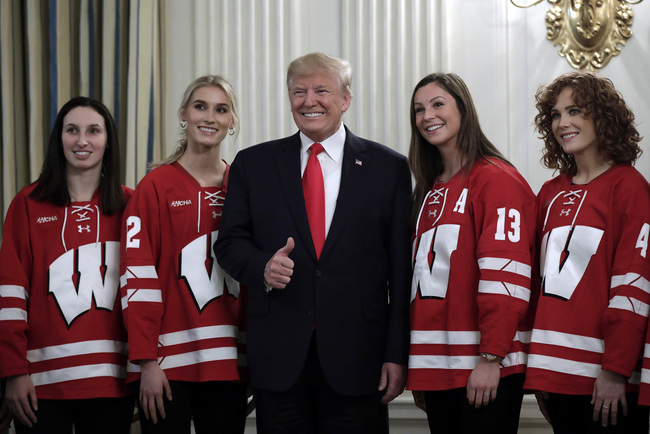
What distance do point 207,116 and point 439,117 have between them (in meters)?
0.81

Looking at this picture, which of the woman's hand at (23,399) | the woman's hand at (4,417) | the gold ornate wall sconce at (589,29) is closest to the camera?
the woman's hand at (23,399)

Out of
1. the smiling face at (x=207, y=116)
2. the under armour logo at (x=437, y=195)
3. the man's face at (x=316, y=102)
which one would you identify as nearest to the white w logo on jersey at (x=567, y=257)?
the under armour logo at (x=437, y=195)

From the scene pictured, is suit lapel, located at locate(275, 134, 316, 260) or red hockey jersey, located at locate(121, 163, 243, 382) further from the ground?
suit lapel, located at locate(275, 134, 316, 260)

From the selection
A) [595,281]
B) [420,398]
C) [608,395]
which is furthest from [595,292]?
[420,398]

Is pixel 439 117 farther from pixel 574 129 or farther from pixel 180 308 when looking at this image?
pixel 180 308

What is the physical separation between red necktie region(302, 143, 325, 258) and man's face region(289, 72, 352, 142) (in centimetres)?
7

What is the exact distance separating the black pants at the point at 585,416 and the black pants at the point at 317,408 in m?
0.53

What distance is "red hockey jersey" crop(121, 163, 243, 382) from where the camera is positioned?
2.19 m

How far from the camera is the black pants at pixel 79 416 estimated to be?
7.19 ft

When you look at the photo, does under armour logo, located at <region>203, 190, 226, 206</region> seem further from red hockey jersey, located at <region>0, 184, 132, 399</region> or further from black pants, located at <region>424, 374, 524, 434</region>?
black pants, located at <region>424, 374, 524, 434</region>

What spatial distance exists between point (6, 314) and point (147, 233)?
1.68 ft

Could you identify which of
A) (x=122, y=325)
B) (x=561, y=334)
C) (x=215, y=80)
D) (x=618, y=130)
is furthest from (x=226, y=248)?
(x=618, y=130)

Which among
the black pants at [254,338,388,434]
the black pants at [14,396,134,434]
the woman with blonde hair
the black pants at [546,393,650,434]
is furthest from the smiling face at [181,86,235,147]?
the black pants at [546,393,650,434]

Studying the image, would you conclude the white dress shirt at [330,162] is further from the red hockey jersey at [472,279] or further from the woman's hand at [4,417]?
the woman's hand at [4,417]
